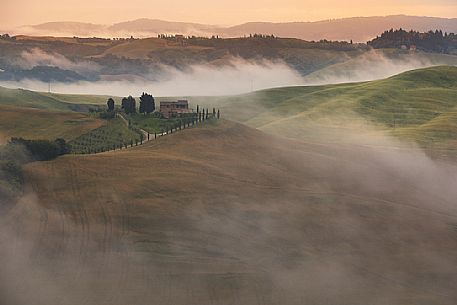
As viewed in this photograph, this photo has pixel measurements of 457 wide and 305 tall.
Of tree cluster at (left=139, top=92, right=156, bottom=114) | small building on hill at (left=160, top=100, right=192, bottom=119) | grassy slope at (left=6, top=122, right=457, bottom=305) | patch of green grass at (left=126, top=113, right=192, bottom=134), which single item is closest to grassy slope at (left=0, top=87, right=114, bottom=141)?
patch of green grass at (left=126, top=113, right=192, bottom=134)

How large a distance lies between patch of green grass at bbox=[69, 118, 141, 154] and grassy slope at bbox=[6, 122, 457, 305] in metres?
9.05

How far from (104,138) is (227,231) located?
50.3 m

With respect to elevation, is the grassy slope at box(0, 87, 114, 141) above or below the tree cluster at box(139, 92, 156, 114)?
below

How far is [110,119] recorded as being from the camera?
16100 centimetres

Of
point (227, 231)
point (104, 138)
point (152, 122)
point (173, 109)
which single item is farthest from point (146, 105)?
point (227, 231)

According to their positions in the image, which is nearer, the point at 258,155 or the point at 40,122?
the point at 258,155

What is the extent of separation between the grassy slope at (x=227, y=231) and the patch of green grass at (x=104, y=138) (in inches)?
356

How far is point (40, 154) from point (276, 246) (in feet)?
138

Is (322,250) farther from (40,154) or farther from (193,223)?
(40,154)

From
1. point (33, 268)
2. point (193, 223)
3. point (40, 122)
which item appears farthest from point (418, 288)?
point (40, 122)

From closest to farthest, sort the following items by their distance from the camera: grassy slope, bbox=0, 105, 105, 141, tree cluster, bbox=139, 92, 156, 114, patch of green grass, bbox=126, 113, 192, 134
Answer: patch of green grass, bbox=126, 113, 192, 134
grassy slope, bbox=0, 105, 105, 141
tree cluster, bbox=139, 92, 156, 114

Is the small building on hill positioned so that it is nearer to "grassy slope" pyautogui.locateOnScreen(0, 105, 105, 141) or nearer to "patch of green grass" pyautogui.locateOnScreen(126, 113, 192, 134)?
"patch of green grass" pyautogui.locateOnScreen(126, 113, 192, 134)

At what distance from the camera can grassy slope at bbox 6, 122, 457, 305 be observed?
3383 inches

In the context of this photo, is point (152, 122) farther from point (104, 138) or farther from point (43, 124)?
point (43, 124)
